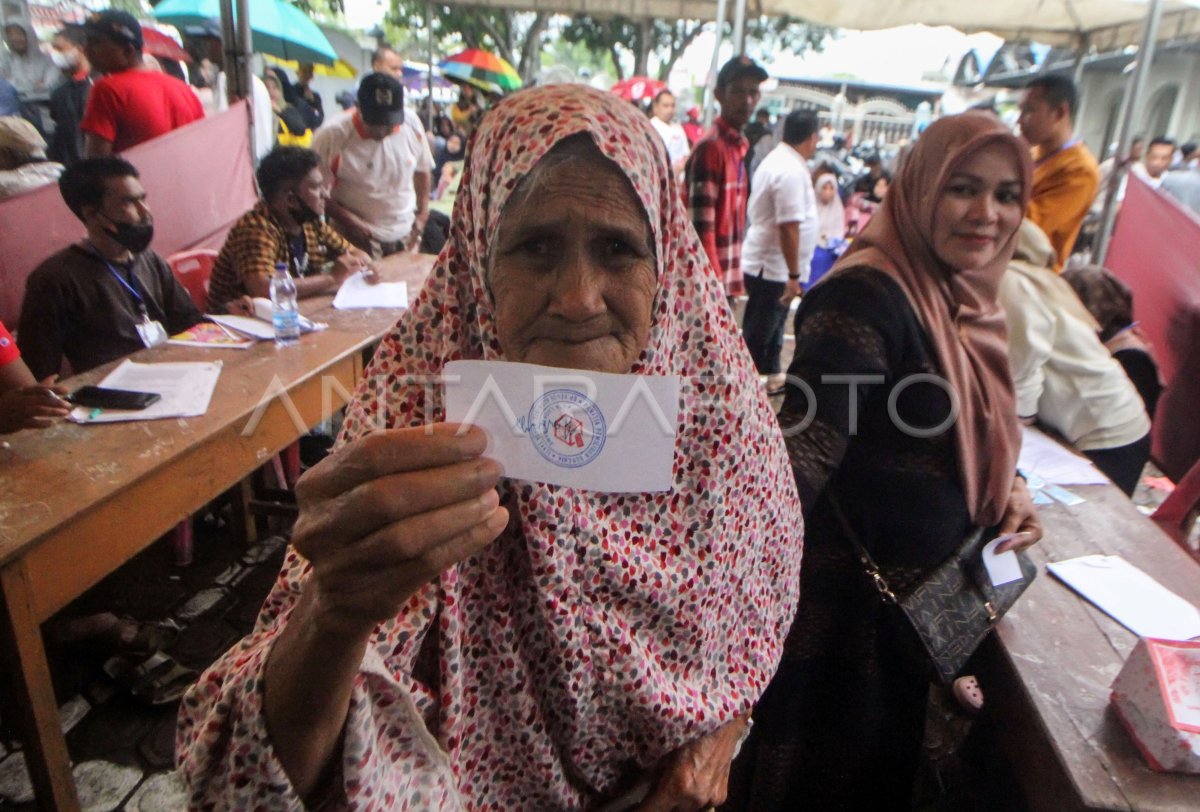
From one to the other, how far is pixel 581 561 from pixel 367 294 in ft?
10.7

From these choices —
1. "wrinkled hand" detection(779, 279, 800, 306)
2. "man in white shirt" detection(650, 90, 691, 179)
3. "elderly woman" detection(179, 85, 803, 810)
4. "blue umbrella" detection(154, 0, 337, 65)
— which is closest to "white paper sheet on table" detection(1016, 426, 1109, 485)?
"elderly woman" detection(179, 85, 803, 810)

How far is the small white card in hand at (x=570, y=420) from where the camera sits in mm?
812

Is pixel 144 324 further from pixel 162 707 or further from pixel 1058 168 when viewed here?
pixel 1058 168

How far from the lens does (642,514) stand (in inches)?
44.2

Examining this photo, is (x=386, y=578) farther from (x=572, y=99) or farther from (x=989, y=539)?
(x=989, y=539)

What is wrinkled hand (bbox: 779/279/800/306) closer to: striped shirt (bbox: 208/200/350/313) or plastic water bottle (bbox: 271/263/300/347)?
striped shirt (bbox: 208/200/350/313)

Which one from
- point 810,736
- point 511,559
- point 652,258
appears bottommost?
point 810,736

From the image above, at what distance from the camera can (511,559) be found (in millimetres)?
1047

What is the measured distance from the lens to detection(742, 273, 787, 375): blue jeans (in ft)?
17.8

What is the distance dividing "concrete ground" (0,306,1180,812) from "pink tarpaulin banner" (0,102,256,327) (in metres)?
1.60

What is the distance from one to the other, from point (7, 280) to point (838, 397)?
166 inches

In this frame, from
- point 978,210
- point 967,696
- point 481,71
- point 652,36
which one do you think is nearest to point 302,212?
point 978,210

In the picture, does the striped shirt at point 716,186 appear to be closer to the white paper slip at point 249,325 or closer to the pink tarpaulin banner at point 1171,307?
the pink tarpaulin banner at point 1171,307

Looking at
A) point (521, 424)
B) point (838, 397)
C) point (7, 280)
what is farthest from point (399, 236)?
point (521, 424)
